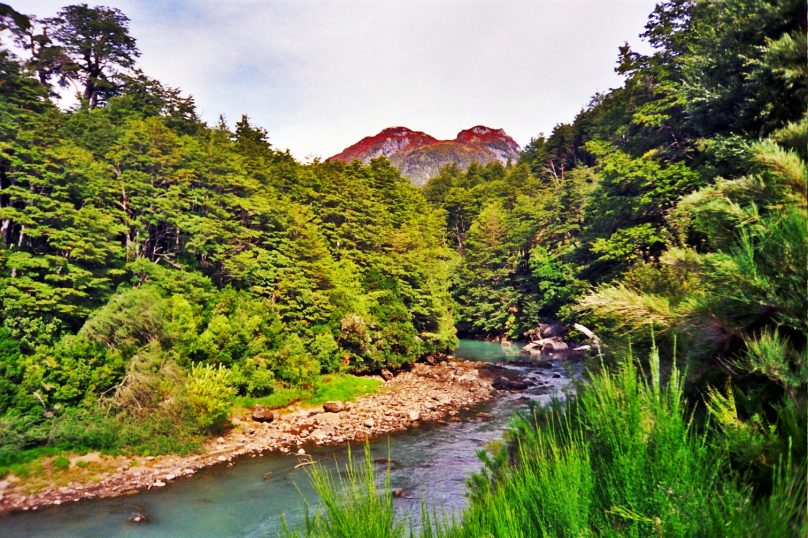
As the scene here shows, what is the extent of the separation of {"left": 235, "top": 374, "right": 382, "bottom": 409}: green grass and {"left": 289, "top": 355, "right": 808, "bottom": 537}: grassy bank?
65.1 ft

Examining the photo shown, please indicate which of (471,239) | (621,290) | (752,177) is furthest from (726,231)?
(471,239)

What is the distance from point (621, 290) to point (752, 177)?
4.73 ft

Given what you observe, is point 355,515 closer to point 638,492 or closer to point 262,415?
point 638,492

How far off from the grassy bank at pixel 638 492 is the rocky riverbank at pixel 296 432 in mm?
14365

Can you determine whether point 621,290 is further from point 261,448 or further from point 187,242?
point 187,242

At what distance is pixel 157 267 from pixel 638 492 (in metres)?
23.7

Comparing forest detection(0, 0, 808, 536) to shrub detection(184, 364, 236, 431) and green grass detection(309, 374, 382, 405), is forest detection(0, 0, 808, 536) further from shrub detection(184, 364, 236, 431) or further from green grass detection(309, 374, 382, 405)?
green grass detection(309, 374, 382, 405)

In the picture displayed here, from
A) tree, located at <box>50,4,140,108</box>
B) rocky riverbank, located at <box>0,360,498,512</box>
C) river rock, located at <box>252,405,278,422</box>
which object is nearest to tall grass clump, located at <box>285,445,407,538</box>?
rocky riverbank, located at <box>0,360,498,512</box>

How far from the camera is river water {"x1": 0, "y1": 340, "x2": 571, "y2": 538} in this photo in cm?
1146

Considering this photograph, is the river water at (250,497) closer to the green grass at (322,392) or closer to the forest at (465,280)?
the forest at (465,280)

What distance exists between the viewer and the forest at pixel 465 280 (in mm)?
2457

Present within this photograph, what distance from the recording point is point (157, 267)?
2097 cm

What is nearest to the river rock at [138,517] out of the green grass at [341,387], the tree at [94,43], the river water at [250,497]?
the river water at [250,497]

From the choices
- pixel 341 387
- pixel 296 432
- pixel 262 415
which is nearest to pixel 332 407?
pixel 341 387
